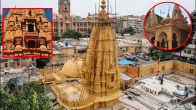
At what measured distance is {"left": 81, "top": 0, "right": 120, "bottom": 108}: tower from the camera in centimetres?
1336

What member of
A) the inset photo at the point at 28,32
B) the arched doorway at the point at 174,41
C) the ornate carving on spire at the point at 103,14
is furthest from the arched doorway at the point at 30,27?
the arched doorway at the point at 174,41

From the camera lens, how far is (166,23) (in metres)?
10.5

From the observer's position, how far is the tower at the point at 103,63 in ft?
43.8

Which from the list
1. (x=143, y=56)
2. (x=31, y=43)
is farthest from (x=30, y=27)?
(x=143, y=56)

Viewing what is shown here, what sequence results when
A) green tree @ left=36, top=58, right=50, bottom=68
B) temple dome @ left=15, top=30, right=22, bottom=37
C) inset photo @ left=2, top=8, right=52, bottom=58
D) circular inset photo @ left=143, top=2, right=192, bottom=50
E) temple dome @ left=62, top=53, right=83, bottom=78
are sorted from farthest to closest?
1. green tree @ left=36, top=58, right=50, bottom=68
2. inset photo @ left=2, top=8, right=52, bottom=58
3. temple dome @ left=15, top=30, right=22, bottom=37
4. temple dome @ left=62, top=53, right=83, bottom=78
5. circular inset photo @ left=143, top=2, right=192, bottom=50

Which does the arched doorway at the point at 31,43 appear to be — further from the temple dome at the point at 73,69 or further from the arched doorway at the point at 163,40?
the arched doorway at the point at 163,40

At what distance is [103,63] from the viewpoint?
1343 centimetres

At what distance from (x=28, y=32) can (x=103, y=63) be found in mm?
8228

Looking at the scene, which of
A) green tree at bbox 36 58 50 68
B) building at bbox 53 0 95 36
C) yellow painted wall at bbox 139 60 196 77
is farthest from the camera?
building at bbox 53 0 95 36

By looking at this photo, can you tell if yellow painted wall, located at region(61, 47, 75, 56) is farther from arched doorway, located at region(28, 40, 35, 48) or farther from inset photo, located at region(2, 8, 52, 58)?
arched doorway, located at region(28, 40, 35, 48)

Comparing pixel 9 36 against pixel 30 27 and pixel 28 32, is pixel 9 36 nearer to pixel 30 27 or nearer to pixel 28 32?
pixel 28 32

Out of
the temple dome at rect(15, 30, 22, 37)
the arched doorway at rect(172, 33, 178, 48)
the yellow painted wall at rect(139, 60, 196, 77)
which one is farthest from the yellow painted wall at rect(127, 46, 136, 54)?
the arched doorway at rect(172, 33, 178, 48)

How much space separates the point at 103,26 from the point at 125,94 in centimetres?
572

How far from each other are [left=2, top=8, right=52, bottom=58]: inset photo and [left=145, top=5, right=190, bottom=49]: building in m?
9.71
